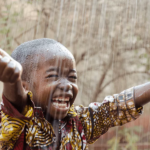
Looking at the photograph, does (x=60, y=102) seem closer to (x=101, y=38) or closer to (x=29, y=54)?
(x=29, y=54)

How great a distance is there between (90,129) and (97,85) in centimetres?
361

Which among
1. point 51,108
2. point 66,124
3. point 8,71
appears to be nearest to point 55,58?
point 51,108

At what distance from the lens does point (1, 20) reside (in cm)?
487

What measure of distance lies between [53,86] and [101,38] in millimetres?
3957

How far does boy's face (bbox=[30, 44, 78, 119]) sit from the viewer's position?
1.45 m

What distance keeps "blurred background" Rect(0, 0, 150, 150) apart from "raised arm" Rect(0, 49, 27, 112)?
3878 mm

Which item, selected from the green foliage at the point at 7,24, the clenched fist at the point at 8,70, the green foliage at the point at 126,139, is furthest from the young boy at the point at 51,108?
the green foliage at the point at 126,139

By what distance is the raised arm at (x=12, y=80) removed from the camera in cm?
97

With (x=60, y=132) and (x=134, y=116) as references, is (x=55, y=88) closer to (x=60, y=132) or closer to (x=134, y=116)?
(x=60, y=132)

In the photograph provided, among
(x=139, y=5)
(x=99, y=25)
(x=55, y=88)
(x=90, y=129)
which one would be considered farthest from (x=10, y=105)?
(x=139, y=5)

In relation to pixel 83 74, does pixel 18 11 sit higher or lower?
Answer: higher

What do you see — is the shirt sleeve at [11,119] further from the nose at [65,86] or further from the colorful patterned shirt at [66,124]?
the nose at [65,86]

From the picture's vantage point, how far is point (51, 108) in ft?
4.80

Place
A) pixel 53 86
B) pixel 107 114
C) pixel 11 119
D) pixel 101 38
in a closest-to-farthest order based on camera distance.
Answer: pixel 11 119
pixel 53 86
pixel 107 114
pixel 101 38
